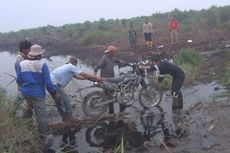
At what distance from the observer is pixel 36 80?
8852 mm

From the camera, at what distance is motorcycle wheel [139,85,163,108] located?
39.1 feet

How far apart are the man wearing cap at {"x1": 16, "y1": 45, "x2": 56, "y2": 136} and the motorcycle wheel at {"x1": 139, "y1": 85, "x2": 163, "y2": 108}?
11.9 feet

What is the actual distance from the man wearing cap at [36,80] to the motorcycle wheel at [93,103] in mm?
2300

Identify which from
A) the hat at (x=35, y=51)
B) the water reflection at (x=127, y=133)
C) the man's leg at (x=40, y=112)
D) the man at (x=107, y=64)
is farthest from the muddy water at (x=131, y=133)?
the hat at (x=35, y=51)

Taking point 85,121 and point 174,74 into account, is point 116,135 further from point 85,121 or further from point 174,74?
point 174,74

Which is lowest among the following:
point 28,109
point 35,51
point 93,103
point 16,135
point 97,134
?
point 97,134

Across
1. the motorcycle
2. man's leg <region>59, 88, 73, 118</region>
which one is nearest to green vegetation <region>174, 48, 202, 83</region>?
the motorcycle

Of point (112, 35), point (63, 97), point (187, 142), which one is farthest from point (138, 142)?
point (112, 35)

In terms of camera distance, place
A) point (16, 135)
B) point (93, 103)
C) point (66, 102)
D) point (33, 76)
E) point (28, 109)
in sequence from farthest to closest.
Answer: point (93, 103)
point (66, 102)
point (28, 109)
point (33, 76)
point (16, 135)

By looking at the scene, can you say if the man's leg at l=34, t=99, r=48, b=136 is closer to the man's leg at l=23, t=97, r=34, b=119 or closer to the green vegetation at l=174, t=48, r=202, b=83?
the man's leg at l=23, t=97, r=34, b=119

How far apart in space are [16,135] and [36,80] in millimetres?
1227

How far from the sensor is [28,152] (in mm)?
8062

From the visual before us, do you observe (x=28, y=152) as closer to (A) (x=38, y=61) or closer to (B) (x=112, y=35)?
(A) (x=38, y=61)

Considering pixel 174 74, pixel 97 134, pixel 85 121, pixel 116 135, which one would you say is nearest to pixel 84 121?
pixel 85 121
